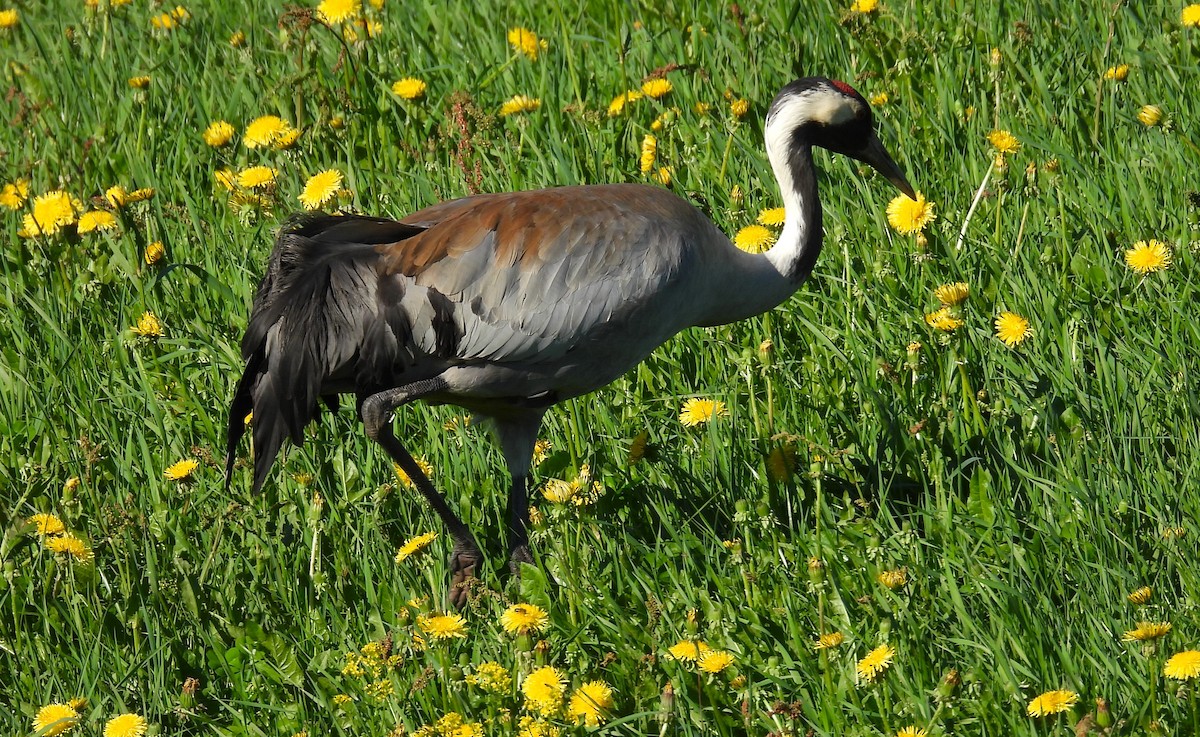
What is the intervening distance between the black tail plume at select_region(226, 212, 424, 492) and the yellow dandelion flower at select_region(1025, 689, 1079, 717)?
6.62ft

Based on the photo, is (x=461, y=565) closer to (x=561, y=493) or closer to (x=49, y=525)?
(x=561, y=493)

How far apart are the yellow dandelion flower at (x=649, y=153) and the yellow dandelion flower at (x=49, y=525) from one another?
2508 millimetres

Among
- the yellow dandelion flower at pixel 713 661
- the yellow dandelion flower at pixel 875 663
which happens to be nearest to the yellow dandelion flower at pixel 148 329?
the yellow dandelion flower at pixel 713 661

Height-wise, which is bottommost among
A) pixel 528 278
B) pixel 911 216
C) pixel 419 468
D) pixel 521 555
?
pixel 521 555

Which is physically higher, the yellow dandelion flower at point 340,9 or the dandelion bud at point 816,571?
the yellow dandelion flower at point 340,9

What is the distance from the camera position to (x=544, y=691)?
320cm

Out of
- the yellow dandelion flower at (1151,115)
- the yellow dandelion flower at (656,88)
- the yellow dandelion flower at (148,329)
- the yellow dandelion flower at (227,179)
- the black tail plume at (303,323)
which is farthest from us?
the yellow dandelion flower at (227,179)

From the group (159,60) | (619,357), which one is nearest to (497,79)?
(159,60)

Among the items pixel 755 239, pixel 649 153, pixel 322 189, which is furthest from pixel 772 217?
pixel 322 189

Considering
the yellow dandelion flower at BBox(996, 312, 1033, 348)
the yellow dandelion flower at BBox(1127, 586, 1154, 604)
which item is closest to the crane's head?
the yellow dandelion flower at BBox(996, 312, 1033, 348)

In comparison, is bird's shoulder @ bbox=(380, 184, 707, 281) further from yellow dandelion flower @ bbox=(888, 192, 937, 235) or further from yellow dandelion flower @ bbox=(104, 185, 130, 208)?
yellow dandelion flower @ bbox=(104, 185, 130, 208)

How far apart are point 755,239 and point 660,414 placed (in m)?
0.66

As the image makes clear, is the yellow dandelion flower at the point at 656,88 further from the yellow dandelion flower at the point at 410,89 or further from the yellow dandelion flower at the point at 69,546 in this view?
the yellow dandelion flower at the point at 69,546

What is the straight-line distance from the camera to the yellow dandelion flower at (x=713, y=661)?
3.24 m
